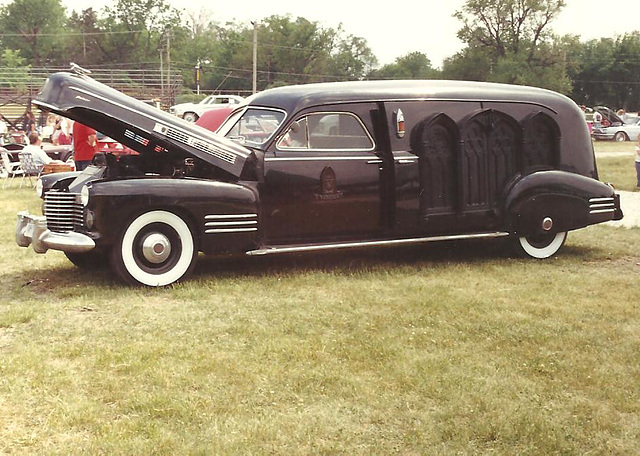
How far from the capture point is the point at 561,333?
212 inches

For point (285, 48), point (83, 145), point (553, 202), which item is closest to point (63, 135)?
point (83, 145)

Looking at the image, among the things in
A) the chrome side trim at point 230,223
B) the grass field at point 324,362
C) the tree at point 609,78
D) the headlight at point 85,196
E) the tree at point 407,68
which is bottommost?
the grass field at point 324,362

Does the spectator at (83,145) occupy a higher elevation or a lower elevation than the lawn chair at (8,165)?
higher

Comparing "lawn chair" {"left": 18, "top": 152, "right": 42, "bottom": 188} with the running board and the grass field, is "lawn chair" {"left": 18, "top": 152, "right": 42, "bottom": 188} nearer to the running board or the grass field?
the grass field

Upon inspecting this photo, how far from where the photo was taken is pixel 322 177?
730cm

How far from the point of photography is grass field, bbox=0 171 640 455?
3.72m

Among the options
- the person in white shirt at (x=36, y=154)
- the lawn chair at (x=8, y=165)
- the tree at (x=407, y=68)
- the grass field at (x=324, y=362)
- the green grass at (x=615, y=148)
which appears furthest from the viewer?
the tree at (x=407, y=68)

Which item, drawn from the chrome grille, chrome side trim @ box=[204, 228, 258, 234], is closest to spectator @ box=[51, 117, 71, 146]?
the chrome grille

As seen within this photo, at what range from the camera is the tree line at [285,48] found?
75.4 m

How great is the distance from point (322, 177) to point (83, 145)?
201 inches

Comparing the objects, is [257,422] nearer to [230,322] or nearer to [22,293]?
[230,322]

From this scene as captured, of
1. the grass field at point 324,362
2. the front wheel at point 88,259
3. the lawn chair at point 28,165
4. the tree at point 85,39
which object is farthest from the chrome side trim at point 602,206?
the tree at point 85,39

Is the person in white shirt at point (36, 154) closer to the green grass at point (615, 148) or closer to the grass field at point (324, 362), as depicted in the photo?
the grass field at point (324, 362)

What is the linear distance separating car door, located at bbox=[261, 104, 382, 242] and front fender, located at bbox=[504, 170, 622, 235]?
1.61m
